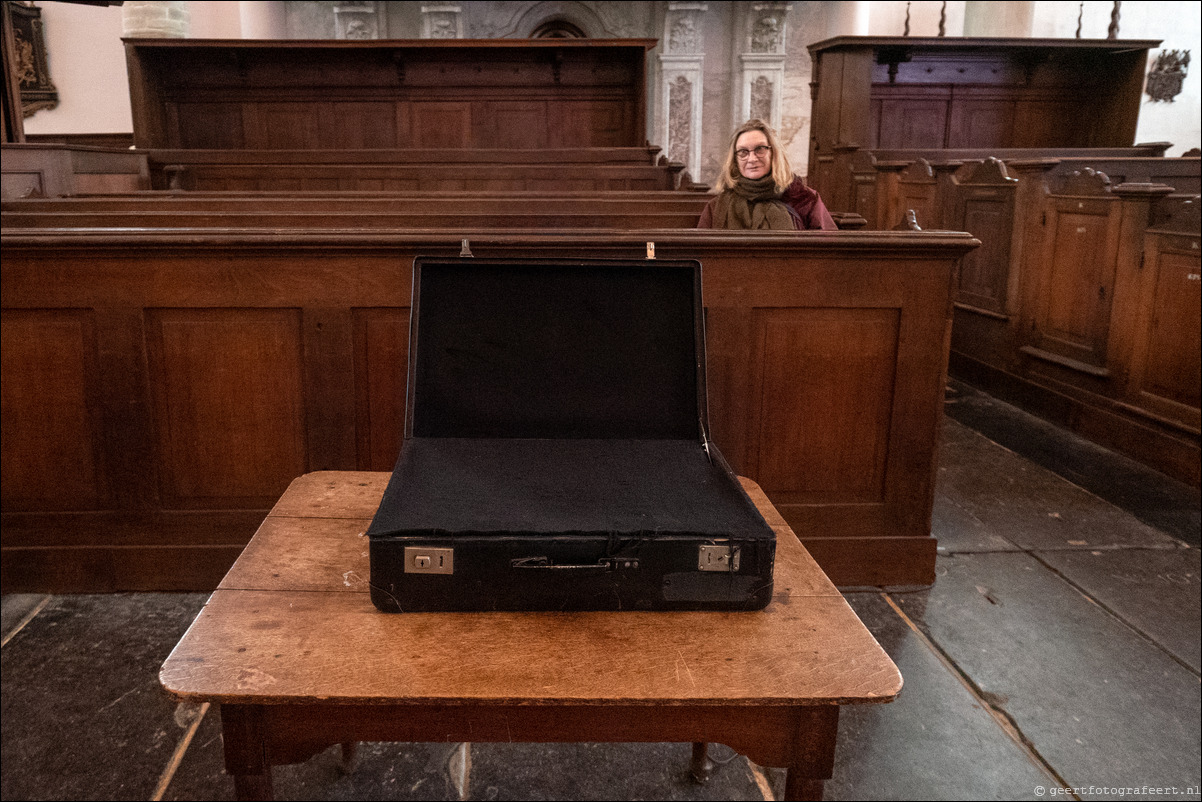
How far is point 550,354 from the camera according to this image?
1309 mm

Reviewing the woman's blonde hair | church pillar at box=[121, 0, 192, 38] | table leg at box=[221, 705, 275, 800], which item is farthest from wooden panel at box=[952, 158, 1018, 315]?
church pillar at box=[121, 0, 192, 38]

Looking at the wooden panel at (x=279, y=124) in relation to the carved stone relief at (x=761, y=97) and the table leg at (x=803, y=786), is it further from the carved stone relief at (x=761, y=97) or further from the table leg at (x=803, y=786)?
the table leg at (x=803, y=786)

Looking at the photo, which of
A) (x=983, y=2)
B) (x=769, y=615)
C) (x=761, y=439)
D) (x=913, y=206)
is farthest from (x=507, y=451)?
(x=983, y=2)

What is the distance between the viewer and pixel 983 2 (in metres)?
11.0

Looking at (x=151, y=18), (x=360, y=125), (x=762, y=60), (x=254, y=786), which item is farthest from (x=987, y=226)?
(x=151, y=18)

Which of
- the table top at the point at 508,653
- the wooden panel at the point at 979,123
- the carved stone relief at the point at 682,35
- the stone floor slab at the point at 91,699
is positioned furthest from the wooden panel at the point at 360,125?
the table top at the point at 508,653

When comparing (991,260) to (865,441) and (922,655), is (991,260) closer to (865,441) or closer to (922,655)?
(865,441)

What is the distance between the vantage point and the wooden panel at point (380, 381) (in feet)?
8.11

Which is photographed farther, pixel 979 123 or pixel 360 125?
pixel 979 123

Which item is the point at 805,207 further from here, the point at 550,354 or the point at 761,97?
the point at 761,97

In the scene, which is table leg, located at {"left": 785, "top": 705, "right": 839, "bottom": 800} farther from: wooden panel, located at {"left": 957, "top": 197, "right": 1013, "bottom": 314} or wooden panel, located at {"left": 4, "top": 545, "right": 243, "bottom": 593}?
wooden panel, located at {"left": 957, "top": 197, "right": 1013, "bottom": 314}

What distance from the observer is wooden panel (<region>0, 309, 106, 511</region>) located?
2426 mm

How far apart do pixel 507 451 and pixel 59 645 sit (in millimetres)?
1753

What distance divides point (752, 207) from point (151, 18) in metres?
8.29
